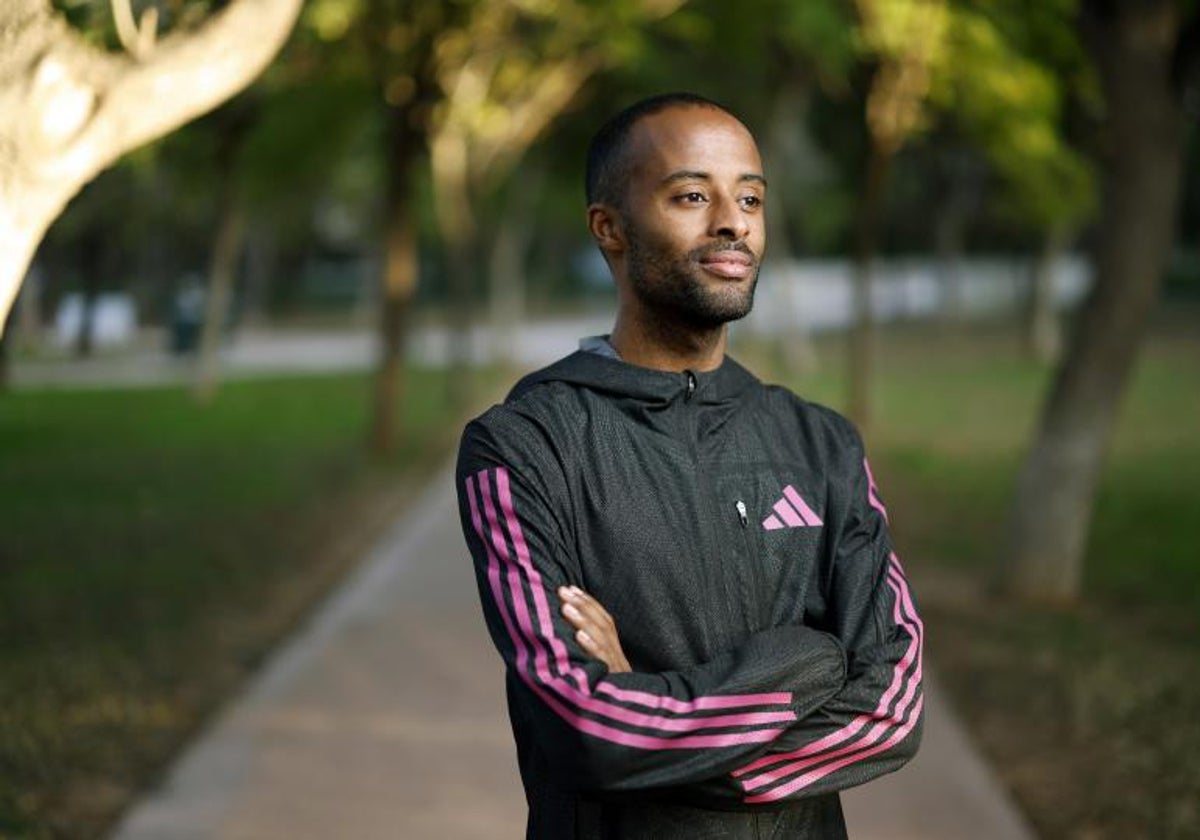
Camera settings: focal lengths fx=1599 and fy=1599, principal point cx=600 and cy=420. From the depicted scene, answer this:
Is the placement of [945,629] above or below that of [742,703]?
below

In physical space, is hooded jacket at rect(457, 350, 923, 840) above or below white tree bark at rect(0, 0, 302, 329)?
below

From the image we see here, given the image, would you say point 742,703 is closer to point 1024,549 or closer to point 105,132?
point 105,132

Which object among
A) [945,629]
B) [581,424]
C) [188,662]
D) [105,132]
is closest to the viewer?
[581,424]

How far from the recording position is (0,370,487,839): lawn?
21.0 feet

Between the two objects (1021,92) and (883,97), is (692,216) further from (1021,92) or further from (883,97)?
(883,97)

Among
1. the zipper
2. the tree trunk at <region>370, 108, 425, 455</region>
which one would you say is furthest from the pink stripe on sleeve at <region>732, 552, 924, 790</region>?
the tree trunk at <region>370, 108, 425, 455</region>

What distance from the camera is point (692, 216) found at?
2.30 meters

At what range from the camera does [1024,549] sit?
9.25 metres

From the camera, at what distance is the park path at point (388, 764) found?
5508mm

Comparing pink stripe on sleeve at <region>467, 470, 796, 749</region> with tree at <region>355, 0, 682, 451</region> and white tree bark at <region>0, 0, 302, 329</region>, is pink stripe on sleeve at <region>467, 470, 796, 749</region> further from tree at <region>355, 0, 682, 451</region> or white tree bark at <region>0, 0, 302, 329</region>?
tree at <region>355, 0, 682, 451</region>

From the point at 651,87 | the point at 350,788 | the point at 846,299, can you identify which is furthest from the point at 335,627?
the point at 846,299

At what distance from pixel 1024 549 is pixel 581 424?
291 inches

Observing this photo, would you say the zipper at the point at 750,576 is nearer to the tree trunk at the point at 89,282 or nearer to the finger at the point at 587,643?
the finger at the point at 587,643

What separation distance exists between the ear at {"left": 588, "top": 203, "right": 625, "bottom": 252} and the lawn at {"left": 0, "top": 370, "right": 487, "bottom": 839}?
3.90 m
